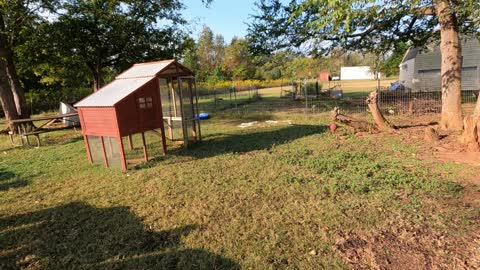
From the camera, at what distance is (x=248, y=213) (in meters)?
4.30

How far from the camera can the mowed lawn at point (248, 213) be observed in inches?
129

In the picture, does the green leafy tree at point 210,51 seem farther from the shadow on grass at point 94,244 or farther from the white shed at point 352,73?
the shadow on grass at point 94,244

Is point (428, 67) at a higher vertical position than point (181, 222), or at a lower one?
higher

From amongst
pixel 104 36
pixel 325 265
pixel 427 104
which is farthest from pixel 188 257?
pixel 104 36

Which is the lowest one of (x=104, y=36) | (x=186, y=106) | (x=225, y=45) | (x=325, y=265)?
(x=325, y=265)

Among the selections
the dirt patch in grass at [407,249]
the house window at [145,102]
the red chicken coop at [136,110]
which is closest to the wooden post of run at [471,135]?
the dirt patch in grass at [407,249]

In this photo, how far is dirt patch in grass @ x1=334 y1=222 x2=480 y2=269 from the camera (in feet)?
9.85

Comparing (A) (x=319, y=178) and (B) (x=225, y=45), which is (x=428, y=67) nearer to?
(A) (x=319, y=178)

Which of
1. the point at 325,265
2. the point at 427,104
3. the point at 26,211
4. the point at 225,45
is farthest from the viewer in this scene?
the point at 225,45

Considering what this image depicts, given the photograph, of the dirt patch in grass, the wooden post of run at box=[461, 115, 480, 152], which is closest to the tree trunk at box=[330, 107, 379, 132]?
the wooden post of run at box=[461, 115, 480, 152]

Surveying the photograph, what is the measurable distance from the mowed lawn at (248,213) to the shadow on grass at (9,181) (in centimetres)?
3

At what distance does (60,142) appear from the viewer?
36.3ft

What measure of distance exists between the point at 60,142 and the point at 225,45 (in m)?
54.8

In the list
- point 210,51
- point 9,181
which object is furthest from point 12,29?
point 210,51
